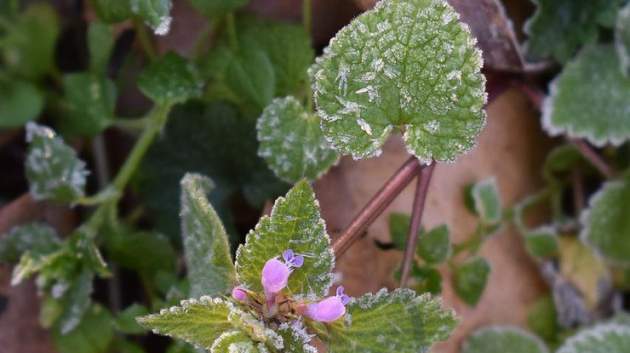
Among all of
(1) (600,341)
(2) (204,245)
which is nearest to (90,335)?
(2) (204,245)

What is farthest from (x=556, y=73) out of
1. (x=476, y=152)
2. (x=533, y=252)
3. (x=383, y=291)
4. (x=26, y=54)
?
(x=26, y=54)

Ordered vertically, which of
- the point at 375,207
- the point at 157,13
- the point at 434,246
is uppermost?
the point at 157,13

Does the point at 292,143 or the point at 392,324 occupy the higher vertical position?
the point at 292,143

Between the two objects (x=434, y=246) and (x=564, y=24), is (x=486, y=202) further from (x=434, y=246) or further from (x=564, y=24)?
(x=564, y=24)

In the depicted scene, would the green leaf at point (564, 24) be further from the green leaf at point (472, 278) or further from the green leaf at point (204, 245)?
the green leaf at point (204, 245)

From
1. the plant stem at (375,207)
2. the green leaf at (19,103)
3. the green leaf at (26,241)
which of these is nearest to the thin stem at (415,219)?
the plant stem at (375,207)

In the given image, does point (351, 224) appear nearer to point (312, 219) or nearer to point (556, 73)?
point (312, 219)

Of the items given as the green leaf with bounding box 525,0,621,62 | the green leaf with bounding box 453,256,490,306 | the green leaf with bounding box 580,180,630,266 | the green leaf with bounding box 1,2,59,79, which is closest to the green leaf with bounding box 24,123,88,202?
the green leaf with bounding box 1,2,59,79
